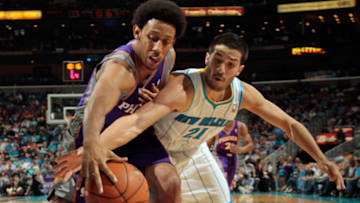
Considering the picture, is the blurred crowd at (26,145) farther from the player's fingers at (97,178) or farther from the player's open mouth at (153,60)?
the player's fingers at (97,178)

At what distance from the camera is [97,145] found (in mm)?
2453

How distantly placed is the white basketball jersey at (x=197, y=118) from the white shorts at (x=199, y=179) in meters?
0.26

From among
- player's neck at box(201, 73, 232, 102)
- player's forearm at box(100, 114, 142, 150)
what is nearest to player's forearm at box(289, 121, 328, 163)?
player's neck at box(201, 73, 232, 102)

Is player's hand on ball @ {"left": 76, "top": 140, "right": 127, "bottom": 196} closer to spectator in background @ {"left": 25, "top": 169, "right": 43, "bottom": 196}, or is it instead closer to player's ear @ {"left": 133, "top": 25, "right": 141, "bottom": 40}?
player's ear @ {"left": 133, "top": 25, "right": 141, "bottom": 40}

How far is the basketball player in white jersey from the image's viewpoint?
330 centimetres

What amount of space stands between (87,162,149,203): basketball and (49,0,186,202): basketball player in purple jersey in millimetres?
162

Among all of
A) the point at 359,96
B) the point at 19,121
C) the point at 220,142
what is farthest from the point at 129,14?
the point at 220,142

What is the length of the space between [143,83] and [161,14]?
0.50 metres

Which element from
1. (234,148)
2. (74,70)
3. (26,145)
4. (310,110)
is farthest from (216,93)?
(310,110)

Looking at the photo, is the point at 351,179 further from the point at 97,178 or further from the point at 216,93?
the point at 97,178

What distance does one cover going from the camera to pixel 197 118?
3.63 m

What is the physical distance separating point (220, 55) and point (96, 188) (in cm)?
143

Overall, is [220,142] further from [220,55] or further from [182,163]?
[220,55]

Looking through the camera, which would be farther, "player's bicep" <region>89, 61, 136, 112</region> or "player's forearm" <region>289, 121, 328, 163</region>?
"player's forearm" <region>289, 121, 328, 163</region>
